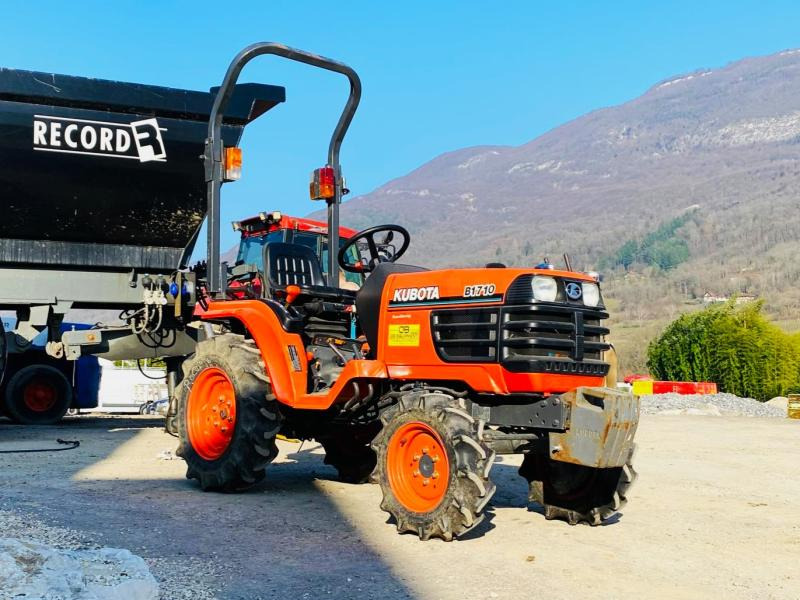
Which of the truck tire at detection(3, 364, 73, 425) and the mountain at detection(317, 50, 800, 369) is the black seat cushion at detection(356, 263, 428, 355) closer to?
the truck tire at detection(3, 364, 73, 425)

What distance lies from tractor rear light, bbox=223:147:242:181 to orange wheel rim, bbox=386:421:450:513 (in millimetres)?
2744

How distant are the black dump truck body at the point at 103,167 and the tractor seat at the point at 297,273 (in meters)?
3.36

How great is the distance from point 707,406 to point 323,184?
43.6 ft

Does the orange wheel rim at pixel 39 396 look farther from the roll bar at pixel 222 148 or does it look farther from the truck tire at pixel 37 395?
the roll bar at pixel 222 148

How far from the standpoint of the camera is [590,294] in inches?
225

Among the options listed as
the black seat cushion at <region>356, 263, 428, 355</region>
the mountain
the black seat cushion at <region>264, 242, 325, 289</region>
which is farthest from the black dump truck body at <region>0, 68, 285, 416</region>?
the mountain

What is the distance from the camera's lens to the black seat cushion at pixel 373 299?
6.12 meters

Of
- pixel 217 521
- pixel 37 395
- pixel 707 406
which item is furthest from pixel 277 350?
pixel 707 406

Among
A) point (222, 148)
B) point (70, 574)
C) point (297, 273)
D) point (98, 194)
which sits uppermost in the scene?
point (98, 194)

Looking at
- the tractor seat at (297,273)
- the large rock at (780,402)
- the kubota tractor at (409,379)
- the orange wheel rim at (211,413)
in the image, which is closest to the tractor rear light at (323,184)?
the kubota tractor at (409,379)

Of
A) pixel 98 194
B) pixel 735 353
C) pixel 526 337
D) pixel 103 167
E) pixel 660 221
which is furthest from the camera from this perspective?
pixel 660 221

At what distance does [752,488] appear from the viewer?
7.91 metres

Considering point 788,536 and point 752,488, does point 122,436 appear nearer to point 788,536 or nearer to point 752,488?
point 752,488

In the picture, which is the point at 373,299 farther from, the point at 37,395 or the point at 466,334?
the point at 37,395
